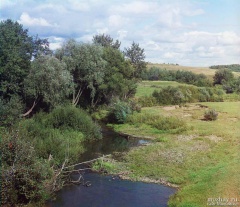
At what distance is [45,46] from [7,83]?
10.6m

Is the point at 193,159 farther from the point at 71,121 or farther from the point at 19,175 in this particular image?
the point at 19,175

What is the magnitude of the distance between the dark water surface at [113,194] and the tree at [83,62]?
27.0 metres

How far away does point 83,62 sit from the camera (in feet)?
170

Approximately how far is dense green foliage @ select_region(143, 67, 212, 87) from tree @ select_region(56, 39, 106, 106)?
64.6 m

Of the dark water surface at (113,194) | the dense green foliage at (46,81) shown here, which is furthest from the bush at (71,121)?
the dark water surface at (113,194)

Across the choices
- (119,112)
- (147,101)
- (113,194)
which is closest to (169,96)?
(147,101)

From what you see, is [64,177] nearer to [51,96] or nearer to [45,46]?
[51,96]

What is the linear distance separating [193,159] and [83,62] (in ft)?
86.0

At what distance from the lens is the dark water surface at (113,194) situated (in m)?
23.3

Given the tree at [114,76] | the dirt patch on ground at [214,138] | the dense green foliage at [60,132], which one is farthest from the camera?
the tree at [114,76]

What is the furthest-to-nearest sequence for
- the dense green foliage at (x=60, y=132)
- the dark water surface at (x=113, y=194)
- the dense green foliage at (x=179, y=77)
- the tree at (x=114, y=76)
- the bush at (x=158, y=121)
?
the dense green foliage at (x=179, y=77) < the tree at (x=114, y=76) < the bush at (x=158, y=121) < the dense green foliage at (x=60, y=132) < the dark water surface at (x=113, y=194)

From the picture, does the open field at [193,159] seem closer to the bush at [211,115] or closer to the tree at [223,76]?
the bush at [211,115]

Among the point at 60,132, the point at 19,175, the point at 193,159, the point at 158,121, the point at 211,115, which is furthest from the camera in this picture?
the point at 211,115

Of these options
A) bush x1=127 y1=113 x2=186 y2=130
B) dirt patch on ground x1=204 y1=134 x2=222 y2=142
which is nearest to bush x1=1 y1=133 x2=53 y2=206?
dirt patch on ground x1=204 y1=134 x2=222 y2=142
